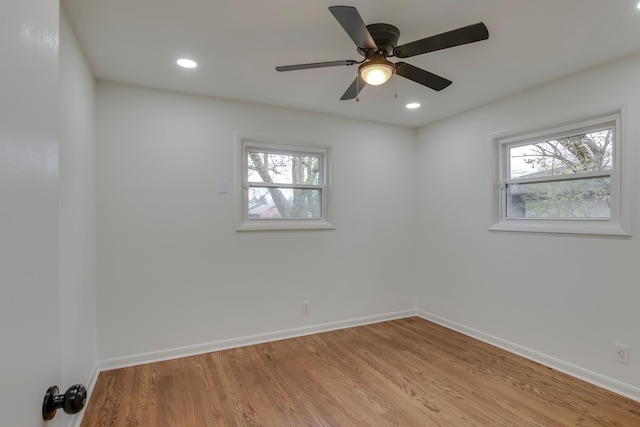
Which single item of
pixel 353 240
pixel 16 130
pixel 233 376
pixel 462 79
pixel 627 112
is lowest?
pixel 233 376

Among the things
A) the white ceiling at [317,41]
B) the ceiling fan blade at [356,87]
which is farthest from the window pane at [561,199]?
the ceiling fan blade at [356,87]

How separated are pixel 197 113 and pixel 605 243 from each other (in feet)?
11.6

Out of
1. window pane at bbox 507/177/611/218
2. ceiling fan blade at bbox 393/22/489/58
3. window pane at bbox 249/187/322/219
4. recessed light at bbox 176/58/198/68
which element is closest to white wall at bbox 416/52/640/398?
window pane at bbox 507/177/611/218

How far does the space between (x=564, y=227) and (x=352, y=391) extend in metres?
2.16

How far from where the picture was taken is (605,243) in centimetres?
249

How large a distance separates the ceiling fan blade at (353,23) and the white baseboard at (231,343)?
2742mm

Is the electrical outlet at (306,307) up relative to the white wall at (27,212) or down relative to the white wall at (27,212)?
down

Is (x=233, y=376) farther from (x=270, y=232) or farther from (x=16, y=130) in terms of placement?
(x=16, y=130)

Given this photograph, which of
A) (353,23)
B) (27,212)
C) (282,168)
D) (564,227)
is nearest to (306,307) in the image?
(282,168)

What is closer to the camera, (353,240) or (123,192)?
(123,192)

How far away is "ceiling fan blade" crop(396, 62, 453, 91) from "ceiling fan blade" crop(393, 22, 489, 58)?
0.12 meters

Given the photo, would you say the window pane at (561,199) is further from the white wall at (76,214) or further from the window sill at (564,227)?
the white wall at (76,214)

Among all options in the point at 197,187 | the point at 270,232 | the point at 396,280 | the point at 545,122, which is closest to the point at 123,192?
the point at 197,187

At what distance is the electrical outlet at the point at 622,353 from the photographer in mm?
2355
